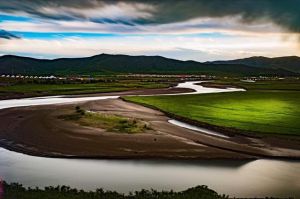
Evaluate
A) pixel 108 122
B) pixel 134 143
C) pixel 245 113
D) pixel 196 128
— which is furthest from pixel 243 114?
pixel 134 143

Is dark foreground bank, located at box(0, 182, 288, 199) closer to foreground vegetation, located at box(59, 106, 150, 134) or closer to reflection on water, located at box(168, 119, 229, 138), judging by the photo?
foreground vegetation, located at box(59, 106, 150, 134)

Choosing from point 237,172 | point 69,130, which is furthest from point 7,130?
point 237,172

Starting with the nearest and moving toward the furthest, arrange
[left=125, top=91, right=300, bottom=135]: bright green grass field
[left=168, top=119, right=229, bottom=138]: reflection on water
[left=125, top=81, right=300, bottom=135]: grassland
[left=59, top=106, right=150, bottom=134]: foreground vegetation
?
[left=59, top=106, right=150, bottom=134]: foreground vegetation
[left=168, top=119, right=229, bottom=138]: reflection on water
[left=125, top=81, right=300, bottom=135]: grassland
[left=125, top=91, right=300, bottom=135]: bright green grass field

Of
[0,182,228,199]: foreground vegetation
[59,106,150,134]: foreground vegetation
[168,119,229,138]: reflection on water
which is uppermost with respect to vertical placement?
[0,182,228,199]: foreground vegetation

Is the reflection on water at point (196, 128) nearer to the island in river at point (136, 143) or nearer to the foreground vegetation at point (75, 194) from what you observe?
the island in river at point (136, 143)

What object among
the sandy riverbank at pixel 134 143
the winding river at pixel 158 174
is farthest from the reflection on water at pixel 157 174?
the sandy riverbank at pixel 134 143

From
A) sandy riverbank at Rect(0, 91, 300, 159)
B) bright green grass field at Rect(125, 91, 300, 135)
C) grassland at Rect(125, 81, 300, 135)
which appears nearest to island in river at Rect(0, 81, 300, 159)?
sandy riverbank at Rect(0, 91, 300, 159)

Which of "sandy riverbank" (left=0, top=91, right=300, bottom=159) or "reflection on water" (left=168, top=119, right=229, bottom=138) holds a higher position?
"sandy riverbank" (left=0, top=91, right=300, bottom=159)
